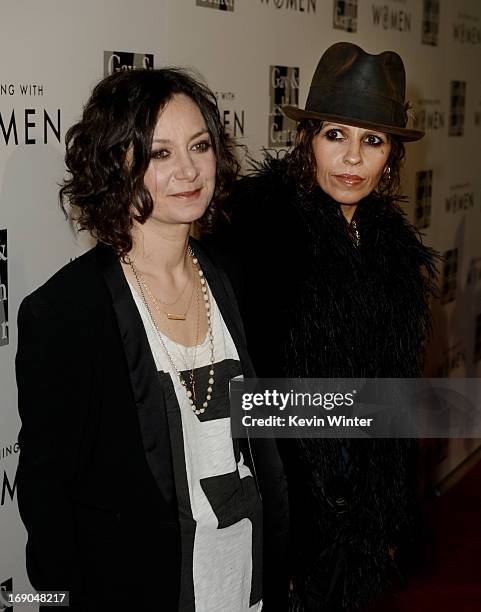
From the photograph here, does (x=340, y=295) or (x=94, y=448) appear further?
(x=340, y=295)

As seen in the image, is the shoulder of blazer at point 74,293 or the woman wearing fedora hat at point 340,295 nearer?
the shoulder of blazer at point 74,293

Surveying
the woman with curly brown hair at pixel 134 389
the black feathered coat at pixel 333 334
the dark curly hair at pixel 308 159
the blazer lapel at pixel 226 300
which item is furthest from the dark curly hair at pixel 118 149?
the dark curly hair at pixel 308 159

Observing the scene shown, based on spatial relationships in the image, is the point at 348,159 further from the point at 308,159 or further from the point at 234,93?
the point at 234,93

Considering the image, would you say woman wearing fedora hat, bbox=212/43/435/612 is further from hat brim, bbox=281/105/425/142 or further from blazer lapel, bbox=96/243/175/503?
blazer lapel, bbox=96/243/175/503

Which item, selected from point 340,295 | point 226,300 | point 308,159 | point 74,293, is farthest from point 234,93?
point 74,293

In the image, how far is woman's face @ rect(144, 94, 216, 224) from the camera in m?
1.57

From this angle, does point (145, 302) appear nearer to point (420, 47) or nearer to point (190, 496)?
point (190, 496)

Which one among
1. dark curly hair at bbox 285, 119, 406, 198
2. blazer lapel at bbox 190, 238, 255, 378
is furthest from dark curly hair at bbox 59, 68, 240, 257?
dark curly hair at bbox 285, 119, 406, 198

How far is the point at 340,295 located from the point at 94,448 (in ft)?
2.42

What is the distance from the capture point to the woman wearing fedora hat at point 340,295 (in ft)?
6.44

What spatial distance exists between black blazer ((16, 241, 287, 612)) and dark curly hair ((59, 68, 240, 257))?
0.20 ft

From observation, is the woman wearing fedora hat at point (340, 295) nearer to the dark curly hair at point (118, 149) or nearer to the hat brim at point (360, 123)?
the hat brim at point (360, 123)

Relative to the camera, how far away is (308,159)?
6.81ft

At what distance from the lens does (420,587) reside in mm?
3330
